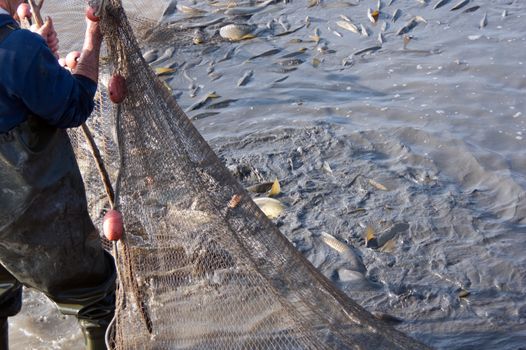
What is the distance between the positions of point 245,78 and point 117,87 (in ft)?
15.1

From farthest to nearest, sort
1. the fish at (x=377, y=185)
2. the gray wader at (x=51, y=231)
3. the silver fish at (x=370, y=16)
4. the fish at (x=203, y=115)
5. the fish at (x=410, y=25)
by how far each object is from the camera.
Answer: the silver fish at (x=370, y=16)
the fish at (x=410, y=25)
the fish at (x=203, y=115)
the fish at (x=377, y=185)
the gray wader at (x=51, y=231)

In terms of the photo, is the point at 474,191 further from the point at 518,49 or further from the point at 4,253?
the point at 4,253

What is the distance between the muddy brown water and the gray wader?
1.15 metres

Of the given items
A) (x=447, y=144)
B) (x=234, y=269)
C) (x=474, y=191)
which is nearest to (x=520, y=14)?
(x=447, y=144)

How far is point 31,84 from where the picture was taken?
315cm

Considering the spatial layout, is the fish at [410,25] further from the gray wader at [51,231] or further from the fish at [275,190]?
the gray wader at [51,231]

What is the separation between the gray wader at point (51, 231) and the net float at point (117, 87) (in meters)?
0.31

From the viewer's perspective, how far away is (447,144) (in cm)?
641

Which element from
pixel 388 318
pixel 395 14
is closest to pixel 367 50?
pixel 395 14

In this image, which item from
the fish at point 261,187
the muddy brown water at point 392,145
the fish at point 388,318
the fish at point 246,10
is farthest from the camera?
the fish at point 246,10

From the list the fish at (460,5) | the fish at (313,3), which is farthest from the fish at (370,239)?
the fish at (313,3)

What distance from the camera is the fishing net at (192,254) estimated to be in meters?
3.67

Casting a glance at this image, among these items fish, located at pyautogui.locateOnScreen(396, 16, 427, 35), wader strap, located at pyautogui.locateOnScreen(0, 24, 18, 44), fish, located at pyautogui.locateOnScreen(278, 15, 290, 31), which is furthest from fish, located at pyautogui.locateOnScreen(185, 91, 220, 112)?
wader strap, located at pyautogui.locateOnScreen(0, 24, 18, 44)

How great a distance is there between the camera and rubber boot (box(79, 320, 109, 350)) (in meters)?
3.99
